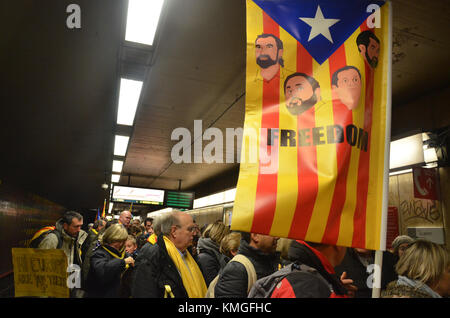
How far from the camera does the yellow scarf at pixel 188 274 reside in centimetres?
267

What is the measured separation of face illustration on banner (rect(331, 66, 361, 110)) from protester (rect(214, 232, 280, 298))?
1.29m

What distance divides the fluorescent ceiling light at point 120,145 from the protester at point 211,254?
5852 millimetres

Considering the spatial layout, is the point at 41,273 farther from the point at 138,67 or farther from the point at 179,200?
the point at 179,200

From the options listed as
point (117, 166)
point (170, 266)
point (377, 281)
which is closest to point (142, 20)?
point (170, 266)

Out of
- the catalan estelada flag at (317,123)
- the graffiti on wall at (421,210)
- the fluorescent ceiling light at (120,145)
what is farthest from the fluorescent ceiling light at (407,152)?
the fluorescent ceiling light at (120,145)

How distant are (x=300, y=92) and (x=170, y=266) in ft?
5.39

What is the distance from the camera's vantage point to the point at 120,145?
10492 mm

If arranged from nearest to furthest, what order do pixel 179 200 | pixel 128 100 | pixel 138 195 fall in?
pixel 128 100 < pixel 138 195 < pixel 179 200

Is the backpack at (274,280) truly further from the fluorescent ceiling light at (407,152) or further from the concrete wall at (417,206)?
the fluorescent ceiling light at (407,152)

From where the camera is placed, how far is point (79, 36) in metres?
4.46

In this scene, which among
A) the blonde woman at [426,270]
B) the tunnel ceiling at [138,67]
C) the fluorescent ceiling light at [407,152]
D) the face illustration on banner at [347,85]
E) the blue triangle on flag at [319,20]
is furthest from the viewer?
the fluorescent ceiling light at [407,152]

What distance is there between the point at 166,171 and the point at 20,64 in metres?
10.3

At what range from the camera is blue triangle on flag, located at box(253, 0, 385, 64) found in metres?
1.98
